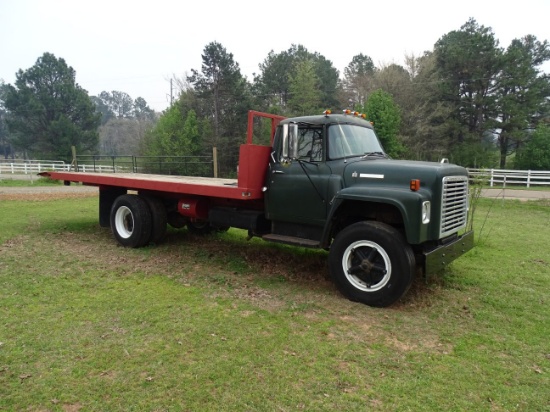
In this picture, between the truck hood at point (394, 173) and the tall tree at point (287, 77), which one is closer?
the truck hood at point (394, 173)

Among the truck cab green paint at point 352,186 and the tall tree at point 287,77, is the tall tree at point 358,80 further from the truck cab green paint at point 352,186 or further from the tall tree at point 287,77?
the truck cab green paint at point 352,186

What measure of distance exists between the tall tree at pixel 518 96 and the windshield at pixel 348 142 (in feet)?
102

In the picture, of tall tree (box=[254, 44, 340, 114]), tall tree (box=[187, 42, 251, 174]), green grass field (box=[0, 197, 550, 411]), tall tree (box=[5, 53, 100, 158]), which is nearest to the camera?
green grass field (box=[0, 197, 550, 411])

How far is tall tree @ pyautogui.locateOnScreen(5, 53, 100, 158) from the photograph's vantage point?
137ft

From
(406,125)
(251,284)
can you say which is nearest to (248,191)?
(251,284)

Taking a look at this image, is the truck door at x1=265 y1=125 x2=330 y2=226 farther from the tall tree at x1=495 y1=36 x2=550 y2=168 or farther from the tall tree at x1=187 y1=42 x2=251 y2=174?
the tall tree at x1=495 y1=36 x2=550 y2=168

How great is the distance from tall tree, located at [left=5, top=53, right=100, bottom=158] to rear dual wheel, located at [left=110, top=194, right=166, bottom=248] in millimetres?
38906

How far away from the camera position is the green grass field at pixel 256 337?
9.16ft

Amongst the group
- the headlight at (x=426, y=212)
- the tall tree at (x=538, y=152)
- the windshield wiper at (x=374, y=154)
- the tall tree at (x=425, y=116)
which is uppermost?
the tall tree at (x=425, y=116)

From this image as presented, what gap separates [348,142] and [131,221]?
14.3 ft

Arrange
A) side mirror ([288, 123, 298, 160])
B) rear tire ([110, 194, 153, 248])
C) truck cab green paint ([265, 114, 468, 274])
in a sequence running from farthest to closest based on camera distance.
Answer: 1. rear tire ([110, 194, 153, 248])
2. side mirror ([288, 123, 298, 160])
3. truck cab green paint ([265, 114, 468, 274])

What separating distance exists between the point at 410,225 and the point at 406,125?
2903cm

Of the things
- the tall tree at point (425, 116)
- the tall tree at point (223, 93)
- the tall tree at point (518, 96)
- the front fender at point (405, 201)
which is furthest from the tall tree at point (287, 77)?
the front fender at point (405, 201)

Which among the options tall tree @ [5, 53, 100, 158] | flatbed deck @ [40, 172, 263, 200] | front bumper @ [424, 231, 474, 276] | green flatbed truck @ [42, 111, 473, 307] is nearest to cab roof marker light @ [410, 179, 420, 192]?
green flatbed truck @ [42, 111, 473, 307]
